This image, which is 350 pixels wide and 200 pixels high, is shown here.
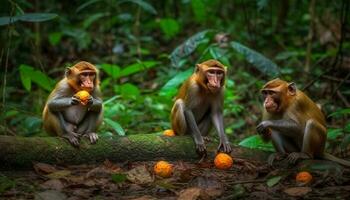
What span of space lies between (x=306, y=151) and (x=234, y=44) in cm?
310

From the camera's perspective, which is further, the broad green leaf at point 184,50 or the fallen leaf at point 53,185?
the broad green leaf at point 184,50

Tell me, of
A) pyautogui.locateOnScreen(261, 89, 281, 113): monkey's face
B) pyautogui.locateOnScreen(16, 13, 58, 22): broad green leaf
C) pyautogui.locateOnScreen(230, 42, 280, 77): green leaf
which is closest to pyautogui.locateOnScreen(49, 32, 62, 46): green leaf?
pyautogui.locateOnScreen(230, 42, 280, 77): green leaf

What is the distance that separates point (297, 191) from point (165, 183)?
151 cm

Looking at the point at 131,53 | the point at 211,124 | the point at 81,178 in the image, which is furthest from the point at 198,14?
the point at 81,178

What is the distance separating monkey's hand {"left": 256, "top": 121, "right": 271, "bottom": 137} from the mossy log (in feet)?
1.07

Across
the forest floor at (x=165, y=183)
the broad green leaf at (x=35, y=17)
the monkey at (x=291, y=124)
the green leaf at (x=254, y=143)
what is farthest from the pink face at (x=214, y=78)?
the broad green leaf at (x=35, y=17)

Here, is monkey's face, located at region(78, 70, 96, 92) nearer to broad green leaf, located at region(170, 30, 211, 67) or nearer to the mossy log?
the mossy log

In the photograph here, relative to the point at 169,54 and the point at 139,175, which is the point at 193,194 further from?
the point at 169,54

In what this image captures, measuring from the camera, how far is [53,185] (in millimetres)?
6047

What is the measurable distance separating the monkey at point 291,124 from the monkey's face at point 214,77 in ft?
2.23

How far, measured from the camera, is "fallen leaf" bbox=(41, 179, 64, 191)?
600cm

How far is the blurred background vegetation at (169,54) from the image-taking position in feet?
33.1

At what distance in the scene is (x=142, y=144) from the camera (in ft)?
23.6

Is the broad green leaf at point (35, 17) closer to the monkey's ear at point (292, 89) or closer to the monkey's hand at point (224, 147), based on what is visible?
the monkey's hand at point (224, 147)
